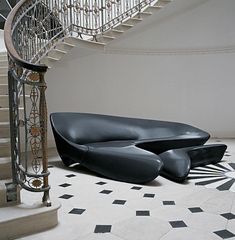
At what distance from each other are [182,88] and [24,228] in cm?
548

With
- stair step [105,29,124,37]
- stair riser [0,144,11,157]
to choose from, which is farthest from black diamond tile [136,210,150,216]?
stair step [105,29,124,37]

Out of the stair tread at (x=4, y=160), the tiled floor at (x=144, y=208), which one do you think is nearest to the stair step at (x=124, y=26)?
the tiled floor at (x=144, y=208)

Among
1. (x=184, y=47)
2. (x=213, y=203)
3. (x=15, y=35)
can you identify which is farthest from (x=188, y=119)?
(x=15, y=35)

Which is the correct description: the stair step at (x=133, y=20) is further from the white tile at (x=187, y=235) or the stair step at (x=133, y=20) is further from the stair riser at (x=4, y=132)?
the white tile at (x=187, y=235)

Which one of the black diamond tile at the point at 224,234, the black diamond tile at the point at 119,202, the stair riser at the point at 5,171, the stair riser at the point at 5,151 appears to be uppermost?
the stair riser at the point at 5,151

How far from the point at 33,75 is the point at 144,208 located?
5.41ft

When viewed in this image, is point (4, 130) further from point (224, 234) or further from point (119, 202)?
point (224, 234)

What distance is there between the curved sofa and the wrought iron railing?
56 cm

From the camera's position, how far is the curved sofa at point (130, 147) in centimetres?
381

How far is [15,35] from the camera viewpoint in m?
3.73

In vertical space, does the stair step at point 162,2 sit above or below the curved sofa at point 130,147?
above

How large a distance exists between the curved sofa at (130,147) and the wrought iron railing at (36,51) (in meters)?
0.56

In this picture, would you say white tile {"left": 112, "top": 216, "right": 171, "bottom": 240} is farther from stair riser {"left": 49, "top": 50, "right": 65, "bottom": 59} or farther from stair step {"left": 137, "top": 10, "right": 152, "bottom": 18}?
stair step {"left": 137, "top": 10, "right": 152, "bottom": 18}

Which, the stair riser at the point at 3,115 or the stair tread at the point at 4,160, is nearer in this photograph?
the stair tread at the point at 4,160
